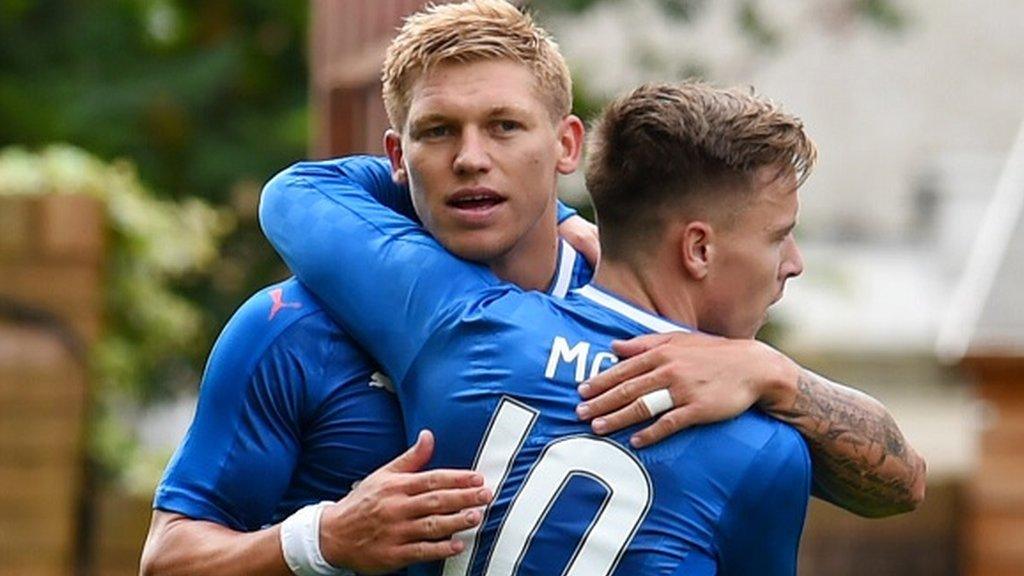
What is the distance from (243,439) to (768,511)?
785mm

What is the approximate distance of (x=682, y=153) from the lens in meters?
3.72

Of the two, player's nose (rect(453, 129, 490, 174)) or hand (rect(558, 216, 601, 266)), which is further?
hand (rect(558, 216, 601, 266))

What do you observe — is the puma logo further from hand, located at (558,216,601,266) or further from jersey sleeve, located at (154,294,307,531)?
hand, located at (558,216,601,266)

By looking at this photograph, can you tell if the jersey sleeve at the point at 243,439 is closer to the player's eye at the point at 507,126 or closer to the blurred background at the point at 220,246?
the player's eye at the point at 507,126

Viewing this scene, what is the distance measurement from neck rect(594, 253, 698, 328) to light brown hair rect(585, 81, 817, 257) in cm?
4

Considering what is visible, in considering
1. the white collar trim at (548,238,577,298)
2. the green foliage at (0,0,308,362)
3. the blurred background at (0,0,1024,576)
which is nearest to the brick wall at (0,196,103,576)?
the blurred background at (0,0,1024,576)

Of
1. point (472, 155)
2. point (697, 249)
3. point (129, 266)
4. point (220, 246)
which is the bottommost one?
point (220, 246)

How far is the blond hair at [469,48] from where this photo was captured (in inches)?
145

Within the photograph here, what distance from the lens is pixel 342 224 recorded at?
383 cm

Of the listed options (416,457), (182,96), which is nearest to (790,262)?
(416,457)

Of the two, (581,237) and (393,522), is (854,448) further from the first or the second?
(393,522)

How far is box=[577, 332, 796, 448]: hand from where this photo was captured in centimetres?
358

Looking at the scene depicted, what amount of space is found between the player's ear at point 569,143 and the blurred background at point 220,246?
108 inches

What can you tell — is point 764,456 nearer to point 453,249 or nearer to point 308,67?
point 453,249
